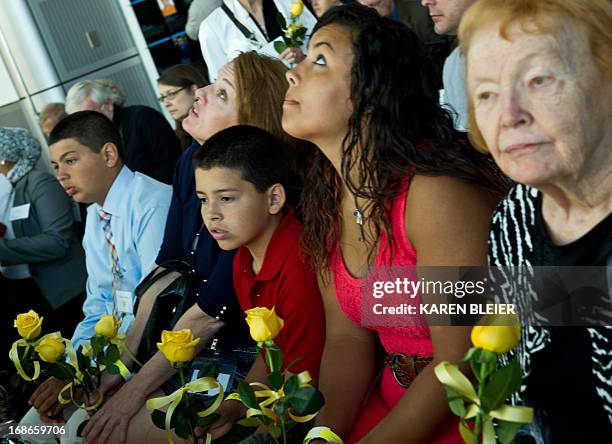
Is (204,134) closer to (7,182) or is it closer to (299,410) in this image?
(299,410)

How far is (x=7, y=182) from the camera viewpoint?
409cm

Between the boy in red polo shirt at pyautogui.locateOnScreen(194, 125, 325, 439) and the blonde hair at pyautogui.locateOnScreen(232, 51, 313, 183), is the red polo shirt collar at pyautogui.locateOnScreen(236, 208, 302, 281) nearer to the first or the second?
the boy in red polo shirt at pyautogui.locateOnScreen(194, 125, 325, 439)

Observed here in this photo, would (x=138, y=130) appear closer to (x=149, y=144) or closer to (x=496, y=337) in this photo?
(x=149, y=144)

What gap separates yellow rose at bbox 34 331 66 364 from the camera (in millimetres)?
1617

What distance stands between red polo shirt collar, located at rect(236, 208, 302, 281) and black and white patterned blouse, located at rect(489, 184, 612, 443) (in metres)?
0.72

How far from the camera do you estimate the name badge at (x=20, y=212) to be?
3.96m

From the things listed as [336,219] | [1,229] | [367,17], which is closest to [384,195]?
Result: [336,219]

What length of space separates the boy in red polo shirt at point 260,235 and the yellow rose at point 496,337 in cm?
97

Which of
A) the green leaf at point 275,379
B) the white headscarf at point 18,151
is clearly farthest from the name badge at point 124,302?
the white headscarf at point 18,151

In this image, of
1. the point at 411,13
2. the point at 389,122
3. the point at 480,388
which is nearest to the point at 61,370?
the point at 389,122

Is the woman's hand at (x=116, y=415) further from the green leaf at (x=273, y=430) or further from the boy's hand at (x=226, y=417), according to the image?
the green leaf at (x=273, y=430)

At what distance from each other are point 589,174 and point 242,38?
2799 mm

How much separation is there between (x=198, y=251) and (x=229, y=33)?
1748mm

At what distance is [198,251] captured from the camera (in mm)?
2359
